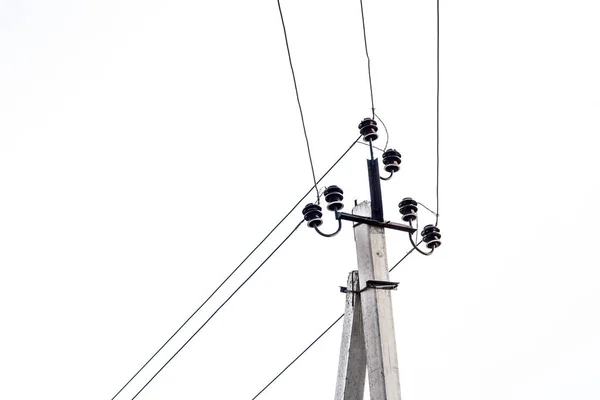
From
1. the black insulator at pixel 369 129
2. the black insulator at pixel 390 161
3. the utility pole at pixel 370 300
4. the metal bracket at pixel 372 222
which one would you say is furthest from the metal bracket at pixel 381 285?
the black insulator at pixel 369 129

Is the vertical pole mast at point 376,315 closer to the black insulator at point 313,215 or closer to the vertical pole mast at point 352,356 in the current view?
the vertical pole mast at point 352,356

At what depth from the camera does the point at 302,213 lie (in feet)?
23.3

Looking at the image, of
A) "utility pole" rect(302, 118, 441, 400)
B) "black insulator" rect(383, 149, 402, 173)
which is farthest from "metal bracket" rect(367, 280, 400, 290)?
"black insulator" rect(383, 149, 402, 173)

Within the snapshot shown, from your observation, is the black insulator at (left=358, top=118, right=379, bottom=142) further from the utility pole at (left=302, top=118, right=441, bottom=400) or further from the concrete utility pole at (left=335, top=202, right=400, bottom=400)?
the concrete utility pole at (left=335, top=202, right=400, bottom=400)

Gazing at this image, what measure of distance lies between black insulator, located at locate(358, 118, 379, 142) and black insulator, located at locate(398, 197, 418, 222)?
77 centimetres

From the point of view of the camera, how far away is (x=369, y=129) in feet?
25.9

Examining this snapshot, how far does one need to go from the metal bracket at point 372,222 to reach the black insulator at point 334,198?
6 centimetres

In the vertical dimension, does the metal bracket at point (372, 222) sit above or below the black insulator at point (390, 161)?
below

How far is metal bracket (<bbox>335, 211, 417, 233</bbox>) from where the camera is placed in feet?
23.4

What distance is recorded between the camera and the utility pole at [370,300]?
6520 mm

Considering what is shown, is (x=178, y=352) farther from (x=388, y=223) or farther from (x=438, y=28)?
(x=438, y=28)

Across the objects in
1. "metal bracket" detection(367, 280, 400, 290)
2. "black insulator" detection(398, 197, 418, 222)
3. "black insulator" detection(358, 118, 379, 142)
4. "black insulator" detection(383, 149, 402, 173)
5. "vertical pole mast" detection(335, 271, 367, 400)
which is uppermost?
"black insulator" detection(358, 118, 379, 142)

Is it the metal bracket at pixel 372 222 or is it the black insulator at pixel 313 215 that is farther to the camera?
the metal bracket at pixel 372 222

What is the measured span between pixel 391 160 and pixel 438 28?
1500mm
